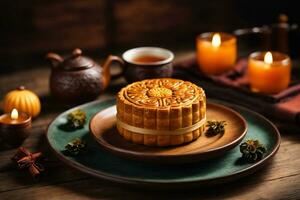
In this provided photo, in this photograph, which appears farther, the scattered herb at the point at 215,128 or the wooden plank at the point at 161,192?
the scattered herb at the point at 215,128

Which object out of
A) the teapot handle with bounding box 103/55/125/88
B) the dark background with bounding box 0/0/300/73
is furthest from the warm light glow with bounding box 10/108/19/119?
the dark background with bounding box 0/0/300/73

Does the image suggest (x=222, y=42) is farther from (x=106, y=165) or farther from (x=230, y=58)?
(x=106, y=165)

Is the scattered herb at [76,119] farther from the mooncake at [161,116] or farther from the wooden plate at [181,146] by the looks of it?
the mooncake at [161,116]

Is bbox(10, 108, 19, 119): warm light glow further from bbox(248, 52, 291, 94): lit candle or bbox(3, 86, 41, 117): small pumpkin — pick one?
bbox(248, 52, 291, 94): lit candle

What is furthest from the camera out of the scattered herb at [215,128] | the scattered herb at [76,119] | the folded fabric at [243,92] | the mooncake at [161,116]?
the folded fabric at [243,92]

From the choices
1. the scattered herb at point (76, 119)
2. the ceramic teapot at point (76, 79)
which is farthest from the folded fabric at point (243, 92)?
the scattered herb at point (76, 119)

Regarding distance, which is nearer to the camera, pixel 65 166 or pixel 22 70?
pixel 65 166

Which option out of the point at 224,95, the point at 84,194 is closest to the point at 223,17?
the point at 224,95
